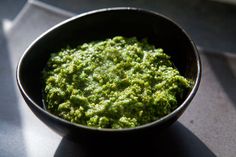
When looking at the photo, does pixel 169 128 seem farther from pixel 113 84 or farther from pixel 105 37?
pixel 105 37

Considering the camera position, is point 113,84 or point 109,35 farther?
point 109,35

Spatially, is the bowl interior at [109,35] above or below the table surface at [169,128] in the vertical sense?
above

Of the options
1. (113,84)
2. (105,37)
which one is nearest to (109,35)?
(105,37)

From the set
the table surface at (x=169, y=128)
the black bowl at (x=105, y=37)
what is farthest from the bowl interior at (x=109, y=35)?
the table surface at (x=169, y=128)

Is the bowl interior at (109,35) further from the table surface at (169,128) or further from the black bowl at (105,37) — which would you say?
the table surface at (169,128)

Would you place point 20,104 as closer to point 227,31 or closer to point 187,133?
point 187,133
